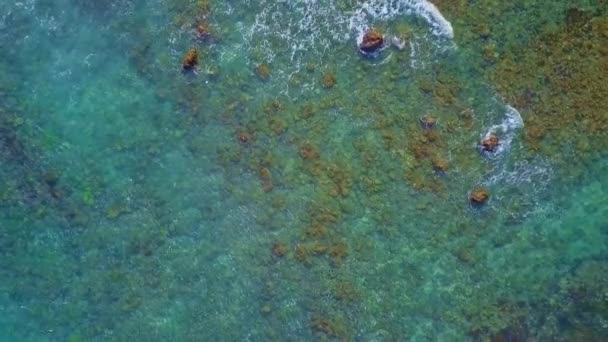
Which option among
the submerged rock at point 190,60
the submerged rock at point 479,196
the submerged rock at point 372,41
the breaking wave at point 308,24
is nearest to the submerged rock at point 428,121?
the submerged rock at point 479,196

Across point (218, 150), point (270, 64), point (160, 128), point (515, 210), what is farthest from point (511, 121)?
point (160, 128)

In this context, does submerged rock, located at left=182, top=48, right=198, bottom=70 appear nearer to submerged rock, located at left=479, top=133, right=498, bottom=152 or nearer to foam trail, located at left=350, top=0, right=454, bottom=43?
foam trail, located at left=350, top=0, right=454, bottom=43

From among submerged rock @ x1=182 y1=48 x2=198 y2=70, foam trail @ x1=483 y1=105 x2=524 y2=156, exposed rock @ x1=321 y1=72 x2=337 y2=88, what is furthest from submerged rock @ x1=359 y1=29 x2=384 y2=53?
submerged rock @ x1=182 y1=48 x2=198 y2=70

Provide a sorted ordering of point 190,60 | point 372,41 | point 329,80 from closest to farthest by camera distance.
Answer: point 372,41, point 329,80, point 190,60

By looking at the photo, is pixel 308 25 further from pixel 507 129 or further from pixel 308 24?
pixel 507 129

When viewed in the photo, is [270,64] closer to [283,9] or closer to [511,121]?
[283,9]

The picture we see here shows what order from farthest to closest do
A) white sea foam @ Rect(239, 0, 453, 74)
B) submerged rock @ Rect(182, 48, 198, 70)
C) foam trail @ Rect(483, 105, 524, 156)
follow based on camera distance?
submerged rock @ Rect(182, 48, 198, 70), white sea foam @ Rect(239, 0, 453, 74), foam trail @ Rect(483, 105, 524, 156)

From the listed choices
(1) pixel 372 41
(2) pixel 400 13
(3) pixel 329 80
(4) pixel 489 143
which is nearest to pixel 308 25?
(3) pixel 329 80
